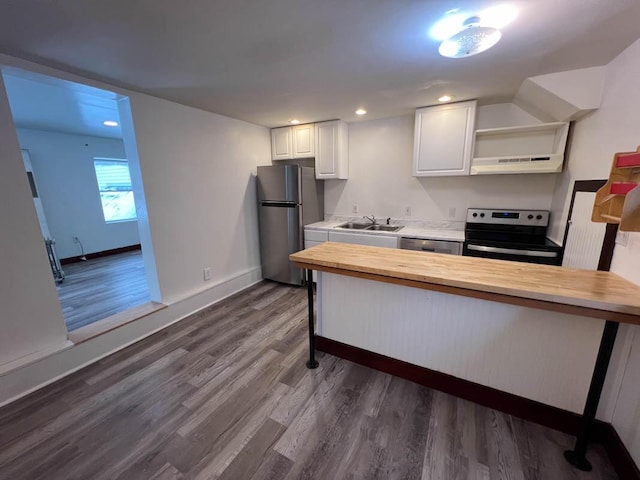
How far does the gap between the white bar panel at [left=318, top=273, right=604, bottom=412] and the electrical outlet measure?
47cm

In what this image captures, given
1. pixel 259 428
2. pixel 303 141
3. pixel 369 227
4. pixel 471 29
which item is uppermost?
pixel 471 29

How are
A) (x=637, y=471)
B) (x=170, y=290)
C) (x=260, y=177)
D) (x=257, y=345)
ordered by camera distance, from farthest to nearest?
(x=260, y=177), (x=170, y=290), (x=257, y=345), (x=637, y=471)

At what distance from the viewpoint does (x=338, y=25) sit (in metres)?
1.34

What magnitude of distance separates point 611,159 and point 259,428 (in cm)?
272

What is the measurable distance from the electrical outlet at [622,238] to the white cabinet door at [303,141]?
2.99 meters

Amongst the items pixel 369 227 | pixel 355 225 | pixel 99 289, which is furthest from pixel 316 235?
pixel 99 289

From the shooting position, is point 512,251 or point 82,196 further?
point 82,196

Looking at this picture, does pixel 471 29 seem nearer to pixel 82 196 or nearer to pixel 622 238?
pixel 622 238

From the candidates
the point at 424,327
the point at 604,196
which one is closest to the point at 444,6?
the point at 604,196

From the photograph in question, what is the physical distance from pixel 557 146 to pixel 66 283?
6.27m

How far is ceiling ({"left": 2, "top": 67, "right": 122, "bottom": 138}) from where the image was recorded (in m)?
1.96

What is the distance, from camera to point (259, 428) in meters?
1.49

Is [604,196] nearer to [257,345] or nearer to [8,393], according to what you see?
[257,345]

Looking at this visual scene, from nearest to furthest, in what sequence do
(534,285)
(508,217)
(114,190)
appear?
(534,285) → (508,217) → (114,190)
